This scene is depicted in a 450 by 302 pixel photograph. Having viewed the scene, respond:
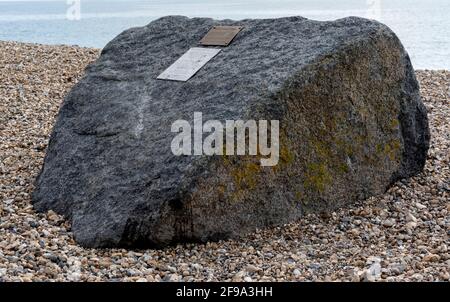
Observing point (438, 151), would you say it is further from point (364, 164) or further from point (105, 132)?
point (105, 132)

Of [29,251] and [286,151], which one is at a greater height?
[286,151]

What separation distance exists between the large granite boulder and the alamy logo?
66 mm

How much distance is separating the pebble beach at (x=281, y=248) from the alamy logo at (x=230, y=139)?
683 millimetres

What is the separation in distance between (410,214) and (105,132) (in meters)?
2.83

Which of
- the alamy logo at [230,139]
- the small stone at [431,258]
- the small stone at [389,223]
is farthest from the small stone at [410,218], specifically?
the alamy logo at [230,139]

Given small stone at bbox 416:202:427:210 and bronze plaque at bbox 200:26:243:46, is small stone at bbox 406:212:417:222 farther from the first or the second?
bronze plaque at bbox 200:26:243:46

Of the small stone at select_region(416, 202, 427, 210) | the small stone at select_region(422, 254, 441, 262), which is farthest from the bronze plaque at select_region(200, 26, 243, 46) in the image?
the small stone at select_region(422, 254, 441, 262)

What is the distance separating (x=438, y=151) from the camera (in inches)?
279

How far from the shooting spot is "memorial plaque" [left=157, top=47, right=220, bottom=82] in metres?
5.87

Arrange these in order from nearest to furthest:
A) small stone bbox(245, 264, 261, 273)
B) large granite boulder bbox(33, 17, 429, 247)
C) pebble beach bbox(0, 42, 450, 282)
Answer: pebble beach bbox(0, 42, 450, 282) < small stone bbox(245, 264, 261, 273) < large granite boulder bbox(33, 17, 429, 247)

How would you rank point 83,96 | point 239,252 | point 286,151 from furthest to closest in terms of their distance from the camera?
point 83,96 < point 286,151 < point 239,252

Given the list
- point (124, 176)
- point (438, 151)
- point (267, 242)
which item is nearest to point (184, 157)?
point (124, 176)

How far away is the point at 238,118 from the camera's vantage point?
5.05 metres

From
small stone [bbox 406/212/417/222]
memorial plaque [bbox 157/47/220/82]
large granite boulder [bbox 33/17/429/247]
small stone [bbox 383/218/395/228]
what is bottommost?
small stone [bbox 383/218/395/228]
